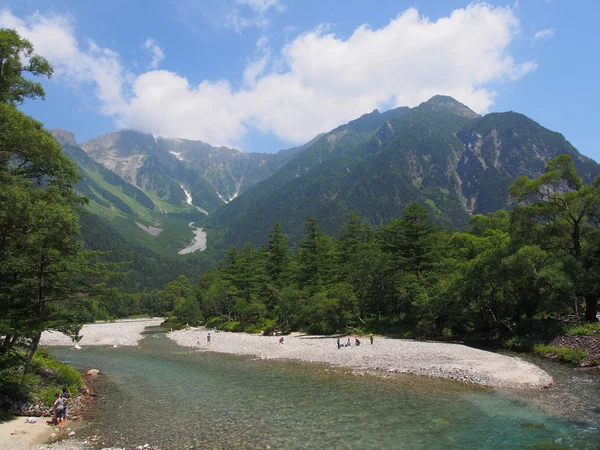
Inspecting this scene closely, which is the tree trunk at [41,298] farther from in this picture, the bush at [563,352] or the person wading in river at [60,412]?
the bush at [563,352]

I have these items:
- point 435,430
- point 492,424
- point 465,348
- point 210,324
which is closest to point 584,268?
point 465,348

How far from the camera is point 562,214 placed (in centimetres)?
3478

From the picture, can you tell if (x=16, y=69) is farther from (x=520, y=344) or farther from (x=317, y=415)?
(x=520, y=344)

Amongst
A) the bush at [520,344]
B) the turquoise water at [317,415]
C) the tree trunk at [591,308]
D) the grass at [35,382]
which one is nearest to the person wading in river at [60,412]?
the turquoise water at [317,415]

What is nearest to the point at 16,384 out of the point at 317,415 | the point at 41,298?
the point at 41,298

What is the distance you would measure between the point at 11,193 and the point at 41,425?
10.7 metres

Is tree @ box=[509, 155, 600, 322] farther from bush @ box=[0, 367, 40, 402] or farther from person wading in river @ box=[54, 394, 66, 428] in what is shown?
bush @ box=[0, 367, 40, 402]

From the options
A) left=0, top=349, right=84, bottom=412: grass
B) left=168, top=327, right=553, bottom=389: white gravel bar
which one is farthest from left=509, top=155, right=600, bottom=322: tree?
left=0, top=349, right=84, bottom=412: grass

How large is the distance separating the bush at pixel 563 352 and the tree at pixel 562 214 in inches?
212

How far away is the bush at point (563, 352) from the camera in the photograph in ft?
89.0

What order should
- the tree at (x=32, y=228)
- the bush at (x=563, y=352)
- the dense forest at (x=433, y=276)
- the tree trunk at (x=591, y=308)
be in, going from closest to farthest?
the tree at (x=32, y=228)
the bush at (x=563, y=352)
the tree trunk at (x=591, y=308)
the dense forest at (x=433, y=276)

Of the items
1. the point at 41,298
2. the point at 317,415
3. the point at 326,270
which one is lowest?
the point at 317,415

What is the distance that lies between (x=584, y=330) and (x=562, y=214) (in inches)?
423

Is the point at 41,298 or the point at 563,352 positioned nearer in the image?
the point at 41,298
